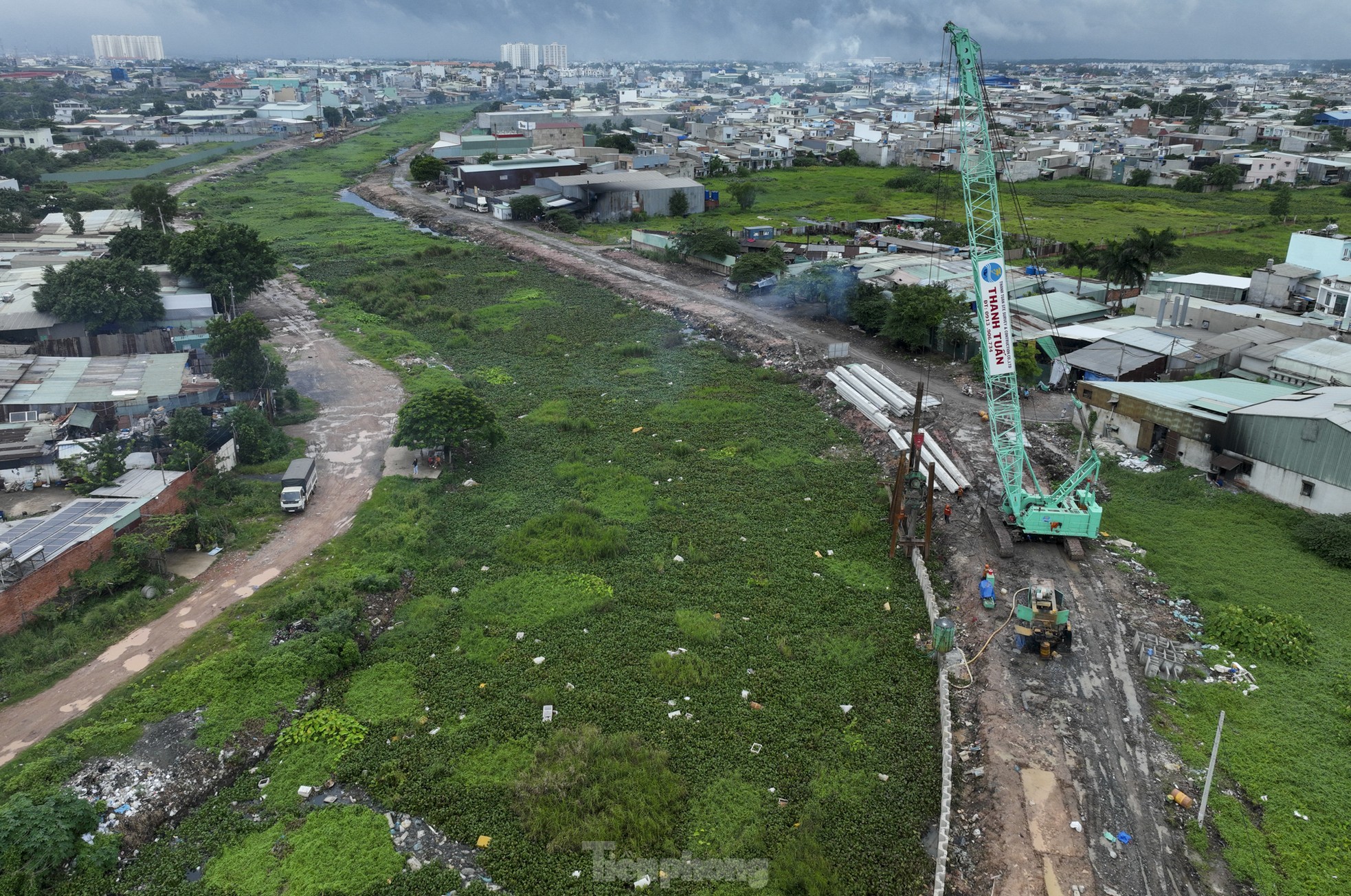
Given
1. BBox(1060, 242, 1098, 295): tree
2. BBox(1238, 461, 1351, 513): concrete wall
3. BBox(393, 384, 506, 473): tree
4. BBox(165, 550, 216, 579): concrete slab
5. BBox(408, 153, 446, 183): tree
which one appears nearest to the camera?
BBox(165, 550, 216, 579): concrete slab

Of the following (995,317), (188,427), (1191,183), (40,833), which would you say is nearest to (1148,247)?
(995,317)

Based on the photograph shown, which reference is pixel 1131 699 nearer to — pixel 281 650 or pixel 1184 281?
pixel 281 650

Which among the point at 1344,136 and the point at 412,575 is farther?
the point at 1344,136

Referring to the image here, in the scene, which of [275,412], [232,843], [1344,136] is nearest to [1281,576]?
[232,843]

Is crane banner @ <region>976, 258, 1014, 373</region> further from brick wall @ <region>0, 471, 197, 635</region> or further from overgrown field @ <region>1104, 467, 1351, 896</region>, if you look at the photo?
brick wall @ <region>0, 471, 197, 635</region>

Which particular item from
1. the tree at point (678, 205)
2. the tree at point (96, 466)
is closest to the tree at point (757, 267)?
the tree at point (678, 205)

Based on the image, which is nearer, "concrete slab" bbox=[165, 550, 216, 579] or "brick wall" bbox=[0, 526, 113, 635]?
"brick wall" bbox=[0, 526, 113, 635]

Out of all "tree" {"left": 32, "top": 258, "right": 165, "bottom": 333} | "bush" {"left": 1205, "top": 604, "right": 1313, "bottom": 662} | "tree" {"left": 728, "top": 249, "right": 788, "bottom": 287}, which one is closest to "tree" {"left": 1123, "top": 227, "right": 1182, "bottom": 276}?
"tree" {"left": 728, "top": 249, "right": 788, "bottom": 287}
